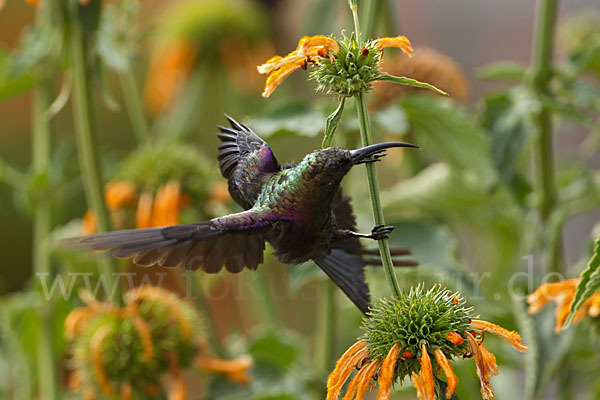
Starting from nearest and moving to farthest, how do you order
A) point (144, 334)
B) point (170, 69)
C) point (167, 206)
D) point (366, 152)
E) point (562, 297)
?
Answer: 1. point (366, 152)
2. point (562, 297)
3. point (144, 334)
4. point (167, 206)
5. point (170, 69)

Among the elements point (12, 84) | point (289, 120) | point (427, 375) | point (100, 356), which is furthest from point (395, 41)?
point (12, 84)

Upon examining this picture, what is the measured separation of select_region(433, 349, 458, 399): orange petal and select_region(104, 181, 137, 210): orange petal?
0.41 m

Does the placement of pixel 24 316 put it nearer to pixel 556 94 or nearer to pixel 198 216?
pixel 198 216

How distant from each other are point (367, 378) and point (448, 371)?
34mm

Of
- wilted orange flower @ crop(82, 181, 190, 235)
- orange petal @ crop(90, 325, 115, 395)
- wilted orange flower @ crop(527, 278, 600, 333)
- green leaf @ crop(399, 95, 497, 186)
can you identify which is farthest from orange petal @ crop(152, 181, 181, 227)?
wilted orange flower @ crop(527, 278, 600, 333)

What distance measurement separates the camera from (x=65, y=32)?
497 mm

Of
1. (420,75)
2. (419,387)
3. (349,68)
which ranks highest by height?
(420,75)

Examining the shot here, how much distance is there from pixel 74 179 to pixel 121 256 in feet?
1.59

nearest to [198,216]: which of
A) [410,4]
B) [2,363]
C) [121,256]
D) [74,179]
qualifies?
[74,179]

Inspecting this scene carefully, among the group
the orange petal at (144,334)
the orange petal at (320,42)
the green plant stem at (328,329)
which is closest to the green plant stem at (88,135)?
the orange petal at (144,334)

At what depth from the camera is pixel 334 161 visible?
0.25m

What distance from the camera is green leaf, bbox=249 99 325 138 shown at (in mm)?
472

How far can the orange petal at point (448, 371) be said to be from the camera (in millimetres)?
266

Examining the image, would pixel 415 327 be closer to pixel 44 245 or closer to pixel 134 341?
Result: pixel 134 341
